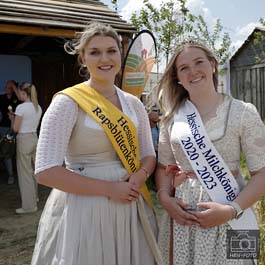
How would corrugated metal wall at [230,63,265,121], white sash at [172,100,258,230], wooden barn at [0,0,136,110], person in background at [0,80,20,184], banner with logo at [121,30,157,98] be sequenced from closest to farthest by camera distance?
white sash at [172,100,258,230], wooden barn at [0,0,136,110], banner with logo at [121,30,157,98], person in background at [0,80,20,184], corrugated metal wall at [230,63,265,121]

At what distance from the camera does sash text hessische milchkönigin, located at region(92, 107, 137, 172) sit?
1865 millimetres

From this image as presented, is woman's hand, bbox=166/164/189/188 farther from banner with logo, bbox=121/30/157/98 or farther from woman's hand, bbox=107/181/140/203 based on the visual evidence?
banner with logo, bbox=121/30/157/98

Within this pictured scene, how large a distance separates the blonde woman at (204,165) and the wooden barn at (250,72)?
35.7 ft

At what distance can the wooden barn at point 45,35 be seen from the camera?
223 inches

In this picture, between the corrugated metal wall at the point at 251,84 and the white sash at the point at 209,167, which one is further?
the corrugated metal wall at the point at 251,84

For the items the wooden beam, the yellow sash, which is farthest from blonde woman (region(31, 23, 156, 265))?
the wooden beam

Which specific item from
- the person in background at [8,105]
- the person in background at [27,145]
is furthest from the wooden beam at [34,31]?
the person in background at [8,105]

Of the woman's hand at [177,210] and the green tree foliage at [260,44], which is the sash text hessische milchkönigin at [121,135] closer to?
the woman's hand at [177,210]

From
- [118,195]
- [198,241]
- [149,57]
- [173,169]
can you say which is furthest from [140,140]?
[149,57]

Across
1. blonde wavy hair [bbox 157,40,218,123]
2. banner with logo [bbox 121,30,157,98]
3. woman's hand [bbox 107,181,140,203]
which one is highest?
banner with logo [bbox 121,30,157,98]

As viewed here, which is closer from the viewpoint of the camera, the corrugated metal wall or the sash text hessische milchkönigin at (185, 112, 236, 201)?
the sash text hessische milchkönigin at (185, 112, 236, 201)

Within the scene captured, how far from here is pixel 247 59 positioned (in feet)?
43.7

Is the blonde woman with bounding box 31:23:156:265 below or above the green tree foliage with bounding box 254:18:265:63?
below

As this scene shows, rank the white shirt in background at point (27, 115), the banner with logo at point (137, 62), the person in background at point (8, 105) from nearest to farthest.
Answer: the white shirt in background at point (27, 115) → the banner with logo at point (137, 62) → the person in background at point (8, 105)
